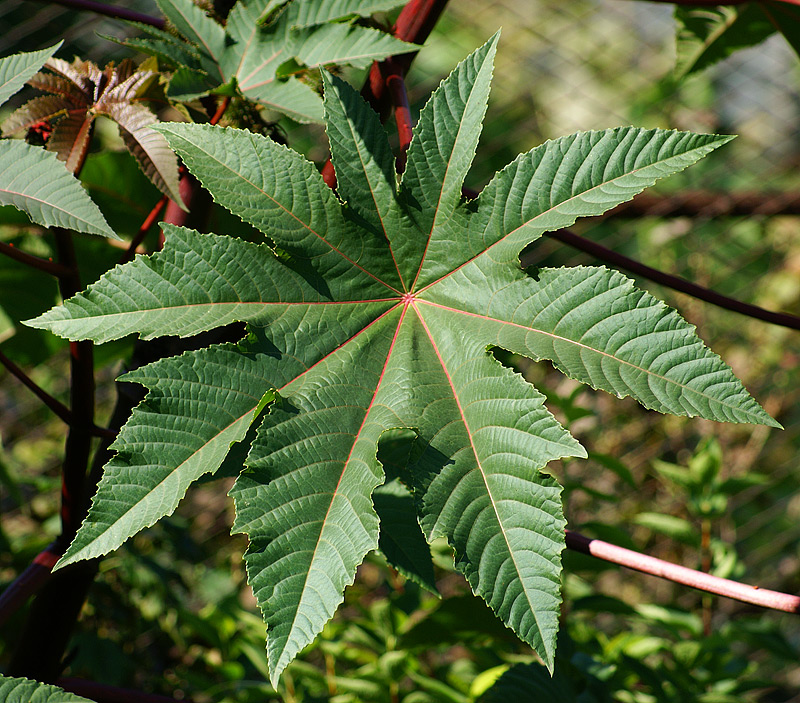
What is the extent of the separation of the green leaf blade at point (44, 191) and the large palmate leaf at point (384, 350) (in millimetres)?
45

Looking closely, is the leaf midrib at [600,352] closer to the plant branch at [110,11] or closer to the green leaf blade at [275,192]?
the green leaf blade at [275,192]

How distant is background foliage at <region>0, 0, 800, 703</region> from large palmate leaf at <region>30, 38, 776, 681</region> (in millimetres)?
290

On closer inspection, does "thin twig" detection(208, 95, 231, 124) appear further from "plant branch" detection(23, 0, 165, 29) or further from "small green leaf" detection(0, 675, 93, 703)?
"small green leaf" detection(0, 675, 93, 703)

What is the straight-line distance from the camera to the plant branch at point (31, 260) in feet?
1.74

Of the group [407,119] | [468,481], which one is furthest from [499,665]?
[407,119]

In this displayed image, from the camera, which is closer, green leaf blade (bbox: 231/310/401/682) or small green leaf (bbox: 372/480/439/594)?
green leaf blade (bbox: 231/310/401/682)

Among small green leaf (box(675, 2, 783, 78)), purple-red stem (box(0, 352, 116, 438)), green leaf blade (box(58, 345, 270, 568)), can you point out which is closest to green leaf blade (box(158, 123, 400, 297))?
green leaf blade (box(58, 345, 270, 568))

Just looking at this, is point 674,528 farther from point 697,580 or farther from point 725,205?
point 725,205

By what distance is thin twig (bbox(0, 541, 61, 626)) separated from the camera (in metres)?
0.55

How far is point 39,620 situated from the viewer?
24.7 inches

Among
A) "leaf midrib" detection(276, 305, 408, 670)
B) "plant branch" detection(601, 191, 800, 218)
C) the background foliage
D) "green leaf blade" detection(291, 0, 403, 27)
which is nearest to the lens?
"leaf midrib" detection(276, 305, 408, 670)

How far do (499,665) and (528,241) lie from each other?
20.6 inches

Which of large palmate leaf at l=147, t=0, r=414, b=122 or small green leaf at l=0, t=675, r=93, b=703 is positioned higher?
large palmate leaf at l=147, t=0, r=414, b=122

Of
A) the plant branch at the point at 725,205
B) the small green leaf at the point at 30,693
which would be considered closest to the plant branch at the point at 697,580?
the small green leaf at the point at 30,693
